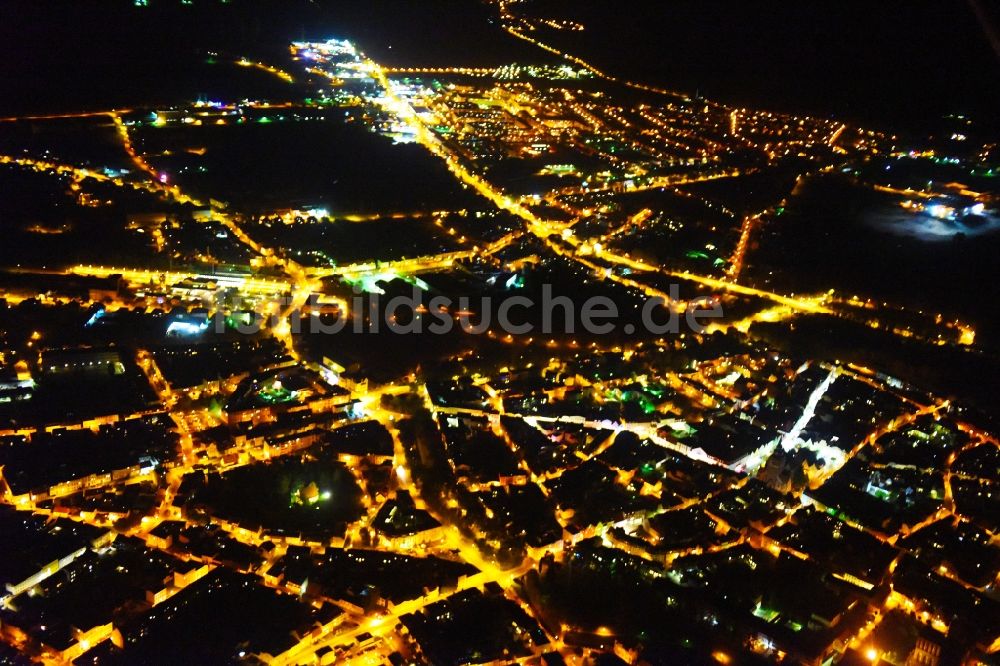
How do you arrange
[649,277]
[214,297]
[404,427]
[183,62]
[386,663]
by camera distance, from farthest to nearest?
[183,62], [649,277], [214,297], [404,427], [386,663]

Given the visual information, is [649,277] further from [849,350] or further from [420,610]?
[420,610]

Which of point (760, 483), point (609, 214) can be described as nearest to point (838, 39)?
point (609, 214)

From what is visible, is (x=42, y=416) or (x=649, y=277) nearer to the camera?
(x=42, y=416)

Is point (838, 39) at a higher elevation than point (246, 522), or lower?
higher

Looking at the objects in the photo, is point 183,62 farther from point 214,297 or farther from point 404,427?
point 404,427

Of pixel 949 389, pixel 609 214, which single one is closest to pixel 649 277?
pixel 609 214

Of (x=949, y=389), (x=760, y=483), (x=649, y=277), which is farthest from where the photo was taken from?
(x=649, y=277)
